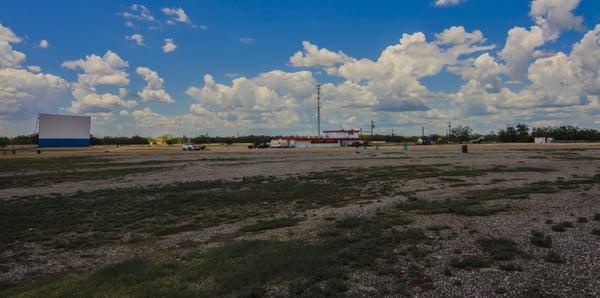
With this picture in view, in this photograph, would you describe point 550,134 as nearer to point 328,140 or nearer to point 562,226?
point 328,140

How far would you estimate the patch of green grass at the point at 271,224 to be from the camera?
46.3ft

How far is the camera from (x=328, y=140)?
143m

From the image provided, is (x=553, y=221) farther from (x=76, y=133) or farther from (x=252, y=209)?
(x=76, y=133)

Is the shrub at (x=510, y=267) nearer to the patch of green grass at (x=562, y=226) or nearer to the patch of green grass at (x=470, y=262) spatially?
the patch of green grass at (x=470, y=262)

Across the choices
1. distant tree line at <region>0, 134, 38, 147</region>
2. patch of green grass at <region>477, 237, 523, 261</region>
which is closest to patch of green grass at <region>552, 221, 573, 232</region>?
patch of green grass at <region>477, 237, 523, 261</region>

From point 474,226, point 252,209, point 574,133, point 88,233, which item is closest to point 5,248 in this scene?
point 88,233

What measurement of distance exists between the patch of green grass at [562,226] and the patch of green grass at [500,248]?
78.6 inches

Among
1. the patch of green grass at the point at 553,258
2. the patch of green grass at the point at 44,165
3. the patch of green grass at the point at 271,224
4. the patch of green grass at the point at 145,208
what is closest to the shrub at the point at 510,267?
the patch of green grass at the point at 553,258

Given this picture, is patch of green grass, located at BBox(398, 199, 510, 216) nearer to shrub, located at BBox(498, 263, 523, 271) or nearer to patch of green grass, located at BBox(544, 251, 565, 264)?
patch of green grass, located at BBox(544, 251, 565, 264)

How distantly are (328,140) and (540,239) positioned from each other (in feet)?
435

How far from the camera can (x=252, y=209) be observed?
61.7ft

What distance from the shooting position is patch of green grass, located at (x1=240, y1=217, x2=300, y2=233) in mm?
14117

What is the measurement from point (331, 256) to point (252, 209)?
9.38 metres

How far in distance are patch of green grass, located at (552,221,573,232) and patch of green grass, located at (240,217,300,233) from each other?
7.63m
